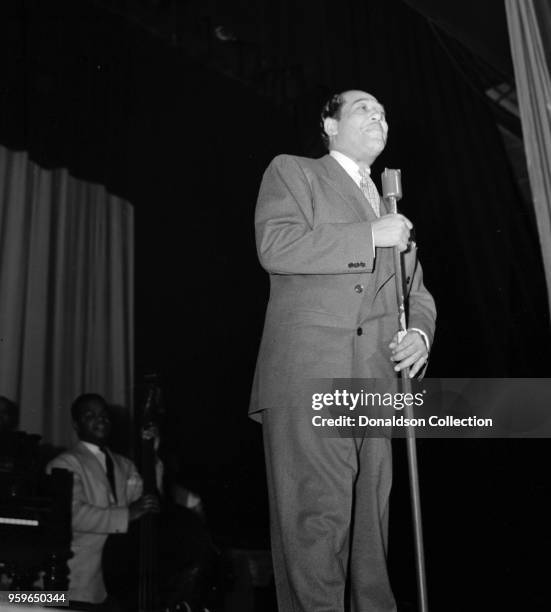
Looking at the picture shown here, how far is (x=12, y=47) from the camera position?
4031mm

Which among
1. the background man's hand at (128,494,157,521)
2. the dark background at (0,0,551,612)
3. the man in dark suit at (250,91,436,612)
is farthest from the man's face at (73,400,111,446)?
the man in dark suit at (250,91,436,612)

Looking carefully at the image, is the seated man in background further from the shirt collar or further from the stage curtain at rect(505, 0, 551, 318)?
the stage curtain at rect(505, 0, 551, 318)

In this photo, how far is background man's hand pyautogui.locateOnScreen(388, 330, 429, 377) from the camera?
1889 millimetres

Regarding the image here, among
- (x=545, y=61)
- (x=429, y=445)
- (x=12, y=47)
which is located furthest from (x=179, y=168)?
(x=545, y=61)

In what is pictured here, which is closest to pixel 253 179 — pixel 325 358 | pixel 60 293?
pixel 60 293

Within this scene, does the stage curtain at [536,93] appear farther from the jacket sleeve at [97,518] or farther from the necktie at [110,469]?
the necktie at [110,469]

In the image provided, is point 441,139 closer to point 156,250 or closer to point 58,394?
point 156,250

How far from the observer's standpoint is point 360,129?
7.20 feet

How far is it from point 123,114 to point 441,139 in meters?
1.76

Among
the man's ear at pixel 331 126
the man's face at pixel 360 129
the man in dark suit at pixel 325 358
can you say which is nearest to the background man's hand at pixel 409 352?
the man in dark suit at pixel 325 358

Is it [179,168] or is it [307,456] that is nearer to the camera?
[307,456]

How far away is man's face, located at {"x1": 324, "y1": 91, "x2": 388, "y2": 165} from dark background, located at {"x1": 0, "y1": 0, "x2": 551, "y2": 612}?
1692 mm

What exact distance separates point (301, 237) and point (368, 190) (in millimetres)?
341

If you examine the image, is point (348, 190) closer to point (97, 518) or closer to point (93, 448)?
point (97, 518)
